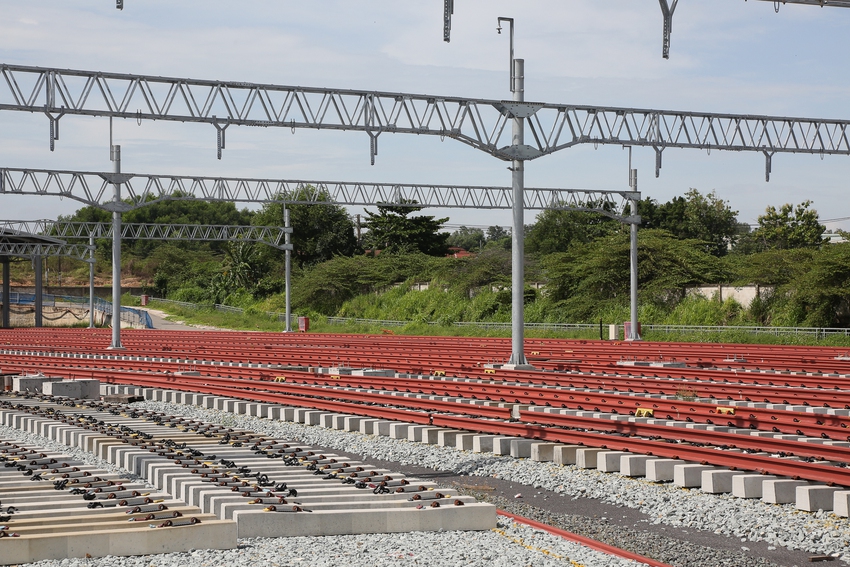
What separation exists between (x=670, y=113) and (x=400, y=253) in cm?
5091

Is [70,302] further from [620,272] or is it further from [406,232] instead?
[620,272]

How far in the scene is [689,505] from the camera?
1135 cm

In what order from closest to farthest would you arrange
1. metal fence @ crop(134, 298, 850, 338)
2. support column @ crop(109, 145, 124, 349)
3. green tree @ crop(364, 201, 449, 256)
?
support column @ crop(109, 145, 124, 349)
metal fence @ crop(134, 298, 850, 338)
green tree @ crop(364, 201, 449, 256)

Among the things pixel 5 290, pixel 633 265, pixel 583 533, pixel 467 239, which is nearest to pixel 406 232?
pixel 5 290

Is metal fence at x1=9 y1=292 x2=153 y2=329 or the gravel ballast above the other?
metal fence at x1=9 y1=292 x2=153 y2=329

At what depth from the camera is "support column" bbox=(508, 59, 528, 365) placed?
2564 cm

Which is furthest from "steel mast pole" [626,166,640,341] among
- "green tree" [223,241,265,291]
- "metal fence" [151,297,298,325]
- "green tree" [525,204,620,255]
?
"green tree" [223,241,265,291]

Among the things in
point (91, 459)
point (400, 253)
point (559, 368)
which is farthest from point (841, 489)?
point (400, 253)

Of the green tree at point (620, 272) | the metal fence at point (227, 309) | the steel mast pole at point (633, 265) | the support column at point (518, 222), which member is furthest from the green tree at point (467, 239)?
the support column at point (518, 222)

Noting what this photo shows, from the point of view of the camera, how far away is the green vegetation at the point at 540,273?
47625mm

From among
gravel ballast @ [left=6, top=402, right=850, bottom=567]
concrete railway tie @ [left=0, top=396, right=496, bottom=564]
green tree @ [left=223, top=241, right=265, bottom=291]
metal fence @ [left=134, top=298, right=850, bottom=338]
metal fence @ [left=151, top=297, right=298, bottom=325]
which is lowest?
gravel ballast @ [left=6, top=402, right=850, bottom=567]

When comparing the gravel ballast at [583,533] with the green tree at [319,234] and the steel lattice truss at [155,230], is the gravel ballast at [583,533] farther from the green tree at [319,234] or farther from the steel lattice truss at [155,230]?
the green tree at [319,234]

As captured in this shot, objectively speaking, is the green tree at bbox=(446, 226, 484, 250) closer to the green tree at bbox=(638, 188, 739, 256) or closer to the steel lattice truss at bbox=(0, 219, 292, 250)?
the green tree at bbox=(638, 188, 739, 256)

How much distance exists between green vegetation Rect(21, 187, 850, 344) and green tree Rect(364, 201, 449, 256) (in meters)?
0.11
